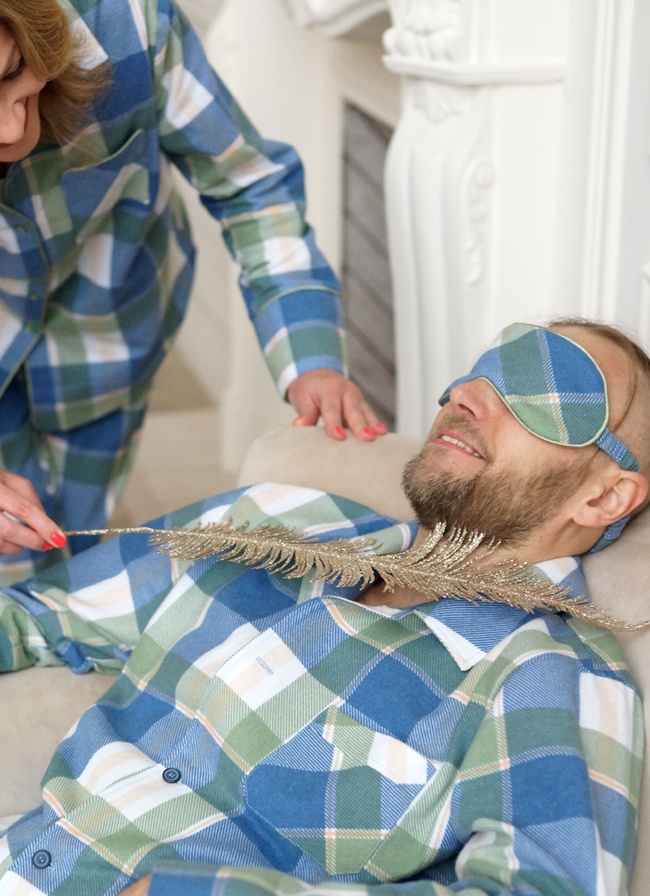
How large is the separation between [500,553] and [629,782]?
1.14 ft

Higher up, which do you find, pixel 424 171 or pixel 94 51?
pixel 94 51

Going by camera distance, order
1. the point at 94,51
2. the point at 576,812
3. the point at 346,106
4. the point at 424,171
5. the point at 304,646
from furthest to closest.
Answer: the point at 346,106, the point at 424,171, the point at 94,51, the point at 304,646, the point at 576,812

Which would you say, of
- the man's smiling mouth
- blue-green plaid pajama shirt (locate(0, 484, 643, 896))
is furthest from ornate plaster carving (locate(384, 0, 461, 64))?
blue-green plaid pajama shirt (locate(0, 484, 643, 896))

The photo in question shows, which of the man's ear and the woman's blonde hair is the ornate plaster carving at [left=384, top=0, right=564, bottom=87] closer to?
the woman's blonde hair

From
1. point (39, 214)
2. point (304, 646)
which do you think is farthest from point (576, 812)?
point (39, 214)

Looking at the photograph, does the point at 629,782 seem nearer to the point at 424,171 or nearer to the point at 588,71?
the point at 588,71

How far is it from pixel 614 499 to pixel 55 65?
34.0 inches

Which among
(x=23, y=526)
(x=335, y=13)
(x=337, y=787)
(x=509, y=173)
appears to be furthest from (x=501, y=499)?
(x=335, y=13)

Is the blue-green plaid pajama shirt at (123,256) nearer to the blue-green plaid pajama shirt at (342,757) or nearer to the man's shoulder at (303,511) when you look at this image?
the man's shoulder at (303,511)

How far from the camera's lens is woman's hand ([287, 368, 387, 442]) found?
1.63m

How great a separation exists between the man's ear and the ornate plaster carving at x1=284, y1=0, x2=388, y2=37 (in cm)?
139

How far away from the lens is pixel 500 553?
1.33 metres

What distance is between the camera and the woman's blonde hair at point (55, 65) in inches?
49.7

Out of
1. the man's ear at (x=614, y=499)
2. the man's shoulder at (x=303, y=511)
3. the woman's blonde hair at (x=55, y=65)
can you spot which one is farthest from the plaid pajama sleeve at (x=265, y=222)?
the man's ear at (x=614, y=499)
